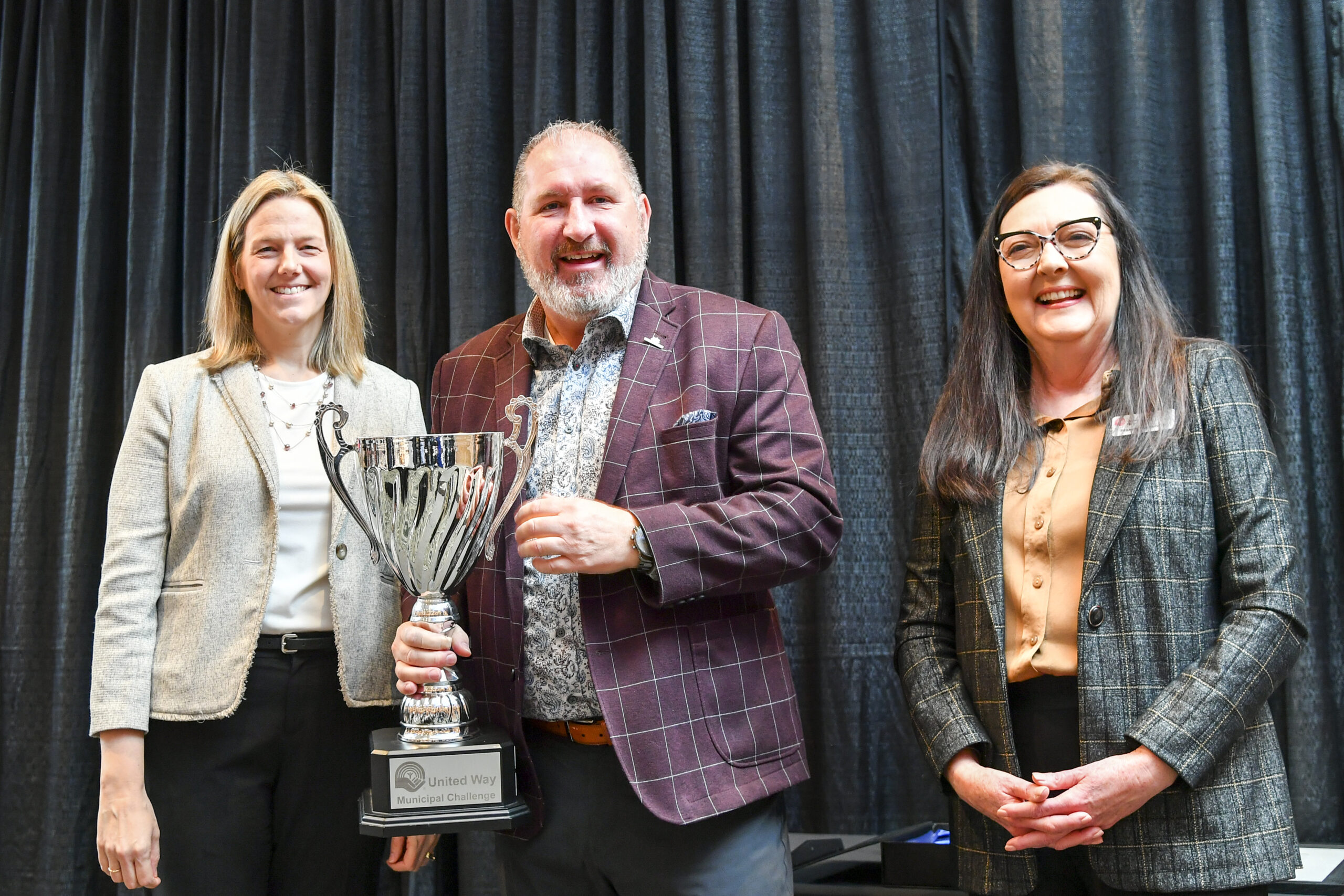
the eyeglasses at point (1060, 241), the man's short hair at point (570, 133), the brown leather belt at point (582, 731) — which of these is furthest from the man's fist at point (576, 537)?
the eyeglasses at point (1060, 241)

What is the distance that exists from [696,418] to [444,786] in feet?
1.91

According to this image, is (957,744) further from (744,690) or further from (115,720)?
(115,720)

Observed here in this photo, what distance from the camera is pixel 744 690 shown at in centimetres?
147

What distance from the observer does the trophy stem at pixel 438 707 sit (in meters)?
1.40

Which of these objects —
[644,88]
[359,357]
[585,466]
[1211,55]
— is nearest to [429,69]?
[644,88]

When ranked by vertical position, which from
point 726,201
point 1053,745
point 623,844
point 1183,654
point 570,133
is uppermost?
point 726,201

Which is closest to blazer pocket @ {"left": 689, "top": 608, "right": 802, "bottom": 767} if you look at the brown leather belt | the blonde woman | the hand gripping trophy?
the brown leather belt

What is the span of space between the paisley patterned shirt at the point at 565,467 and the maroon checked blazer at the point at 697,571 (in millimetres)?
25

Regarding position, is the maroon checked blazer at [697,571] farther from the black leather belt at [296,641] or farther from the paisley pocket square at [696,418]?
the black leather belt at [296,641]

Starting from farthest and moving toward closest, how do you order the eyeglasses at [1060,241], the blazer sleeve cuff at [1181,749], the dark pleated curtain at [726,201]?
the dark pleated curtain at [726,201] < the eyeglasses at [1060,241] < the blazer sleeve cuff at [1181,749]

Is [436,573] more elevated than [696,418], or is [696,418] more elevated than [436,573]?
[696,418]

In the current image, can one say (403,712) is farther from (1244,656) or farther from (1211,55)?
(1211,55)

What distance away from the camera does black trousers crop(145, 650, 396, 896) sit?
63.9 inches

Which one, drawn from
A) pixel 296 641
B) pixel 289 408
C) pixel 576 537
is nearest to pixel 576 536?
pixel 576 537
